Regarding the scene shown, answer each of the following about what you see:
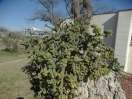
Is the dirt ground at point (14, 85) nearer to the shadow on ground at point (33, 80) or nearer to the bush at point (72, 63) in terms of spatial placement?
the shadow on ground at point (33, 80)

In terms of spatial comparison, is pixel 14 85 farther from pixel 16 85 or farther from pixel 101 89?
pixel 101 89

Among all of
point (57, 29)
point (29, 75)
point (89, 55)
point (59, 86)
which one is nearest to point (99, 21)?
point (57, 29)

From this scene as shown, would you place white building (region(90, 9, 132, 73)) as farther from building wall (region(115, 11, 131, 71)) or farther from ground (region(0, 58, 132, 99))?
ground (region(0, 58, 132, 99))

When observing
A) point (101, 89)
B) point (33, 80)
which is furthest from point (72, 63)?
point (33, 80)

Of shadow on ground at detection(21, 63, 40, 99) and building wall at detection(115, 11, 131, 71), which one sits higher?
building wall at detection(115, 11, 131, 71)

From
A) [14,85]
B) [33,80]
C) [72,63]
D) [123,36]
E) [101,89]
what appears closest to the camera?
[72,63]

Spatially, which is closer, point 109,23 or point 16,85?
point 16,85

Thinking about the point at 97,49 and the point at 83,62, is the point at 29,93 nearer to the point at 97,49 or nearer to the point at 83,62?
the point at 83,62

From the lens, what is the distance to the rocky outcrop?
3537 mm

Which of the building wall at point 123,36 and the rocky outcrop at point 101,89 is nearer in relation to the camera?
the rocky outcrop at point 101,89

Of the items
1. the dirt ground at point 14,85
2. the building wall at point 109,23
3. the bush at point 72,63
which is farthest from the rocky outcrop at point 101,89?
the building wall at point 109,23

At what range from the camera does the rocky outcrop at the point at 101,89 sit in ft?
11.6

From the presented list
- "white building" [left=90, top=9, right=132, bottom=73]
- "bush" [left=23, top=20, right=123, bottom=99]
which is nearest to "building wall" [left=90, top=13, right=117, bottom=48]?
"white building" [left=90, top=9, right=132, bottom=73]

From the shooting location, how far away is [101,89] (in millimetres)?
3590
